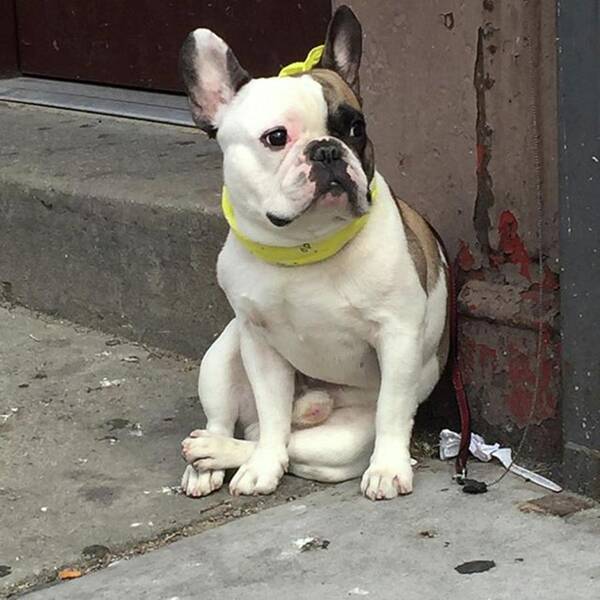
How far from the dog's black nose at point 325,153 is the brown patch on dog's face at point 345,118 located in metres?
0.09

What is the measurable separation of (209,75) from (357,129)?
0.39 m

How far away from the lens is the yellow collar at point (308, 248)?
3744 mm

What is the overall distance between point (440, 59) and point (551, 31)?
0.38 meters

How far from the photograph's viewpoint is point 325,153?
354cm

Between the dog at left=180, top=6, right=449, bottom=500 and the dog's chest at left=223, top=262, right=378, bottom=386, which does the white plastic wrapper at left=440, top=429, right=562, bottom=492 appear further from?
the dog's chest at left=223, top=262, right=378, bottom=386

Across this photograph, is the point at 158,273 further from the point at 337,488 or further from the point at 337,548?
the point at 337,548

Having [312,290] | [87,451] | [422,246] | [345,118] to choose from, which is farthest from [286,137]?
[87,451]

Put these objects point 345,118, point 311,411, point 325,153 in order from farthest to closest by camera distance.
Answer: point 311,411, point 345,118, point 325,153

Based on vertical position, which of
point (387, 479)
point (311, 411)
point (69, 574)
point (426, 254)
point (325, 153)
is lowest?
point (69, 574)

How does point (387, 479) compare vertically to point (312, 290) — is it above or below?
below

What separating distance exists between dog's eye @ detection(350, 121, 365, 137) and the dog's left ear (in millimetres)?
199

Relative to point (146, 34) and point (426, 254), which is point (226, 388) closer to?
point (426, 254)

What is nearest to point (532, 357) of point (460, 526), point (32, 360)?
point (460, 526)

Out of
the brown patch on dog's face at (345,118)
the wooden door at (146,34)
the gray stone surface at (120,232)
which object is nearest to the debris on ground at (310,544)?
the brown patch on dog's face at (345,118)
